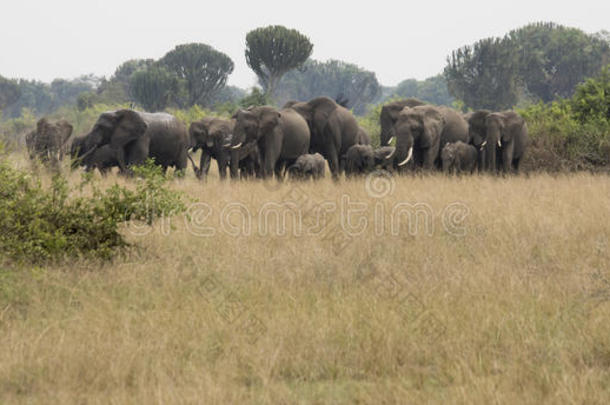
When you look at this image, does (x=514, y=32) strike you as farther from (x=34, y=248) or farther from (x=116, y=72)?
(x=34, y=248)

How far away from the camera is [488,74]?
60.6 meters

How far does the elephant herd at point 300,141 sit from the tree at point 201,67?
159 feet

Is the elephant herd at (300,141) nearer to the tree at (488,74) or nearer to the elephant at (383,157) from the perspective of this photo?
the elephant at (383,157)

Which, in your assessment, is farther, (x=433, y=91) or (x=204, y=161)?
(x=433, y=91)

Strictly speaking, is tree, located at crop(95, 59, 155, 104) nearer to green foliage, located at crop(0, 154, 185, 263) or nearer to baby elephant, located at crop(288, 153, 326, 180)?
baby elephant, located at crop(288, 153, 326, 180)

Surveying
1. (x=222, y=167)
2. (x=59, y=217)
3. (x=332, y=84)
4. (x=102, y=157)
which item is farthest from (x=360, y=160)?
(x=332, y=84)

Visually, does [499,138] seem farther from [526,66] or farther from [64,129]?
[526,66]

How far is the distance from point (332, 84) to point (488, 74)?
47.8 meters

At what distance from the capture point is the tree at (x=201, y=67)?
65812 millimetres

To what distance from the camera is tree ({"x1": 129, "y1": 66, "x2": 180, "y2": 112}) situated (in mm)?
58031

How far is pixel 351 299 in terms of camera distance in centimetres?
549

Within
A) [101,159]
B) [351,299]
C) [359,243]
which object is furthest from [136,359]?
[101,159]

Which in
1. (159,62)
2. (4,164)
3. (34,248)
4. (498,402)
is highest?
(159,62)

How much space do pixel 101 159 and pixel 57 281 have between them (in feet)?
31.1
